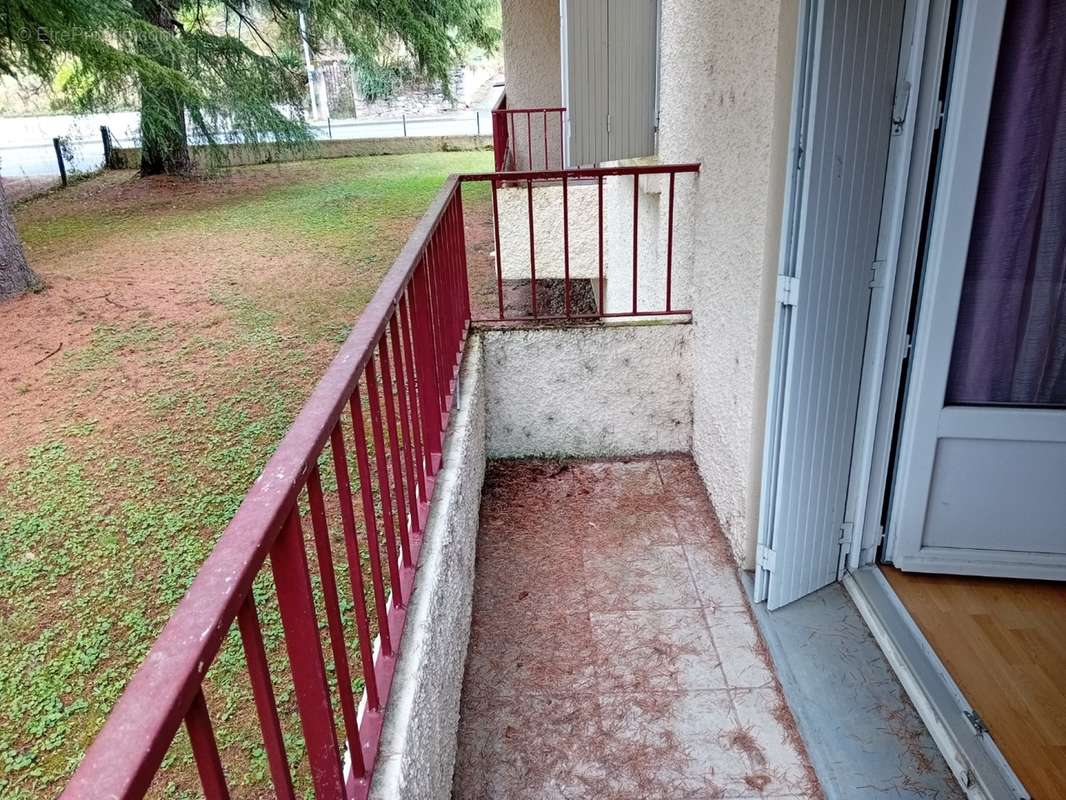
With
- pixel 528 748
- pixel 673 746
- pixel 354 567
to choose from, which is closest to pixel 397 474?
pixel 354 567

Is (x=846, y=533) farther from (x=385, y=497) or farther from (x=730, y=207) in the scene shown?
(x=385, y=497)

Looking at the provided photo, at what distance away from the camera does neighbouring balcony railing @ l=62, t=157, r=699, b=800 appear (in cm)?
80

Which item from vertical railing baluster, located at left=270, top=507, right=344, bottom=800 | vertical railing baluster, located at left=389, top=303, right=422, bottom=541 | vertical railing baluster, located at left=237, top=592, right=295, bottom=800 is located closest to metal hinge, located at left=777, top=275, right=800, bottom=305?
vertical railing baluster, located at left=389, top=303, right=422, bottom=541

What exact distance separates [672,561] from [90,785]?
2895mm

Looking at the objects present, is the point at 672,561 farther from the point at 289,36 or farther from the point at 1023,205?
the point at 289,36

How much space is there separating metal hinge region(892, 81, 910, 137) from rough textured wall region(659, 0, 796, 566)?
0.34m

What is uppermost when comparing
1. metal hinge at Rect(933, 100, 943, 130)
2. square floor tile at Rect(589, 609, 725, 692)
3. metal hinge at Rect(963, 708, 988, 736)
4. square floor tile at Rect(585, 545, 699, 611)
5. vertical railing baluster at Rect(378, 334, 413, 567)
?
metal hinge at Rect(933, 100, 943, 130)

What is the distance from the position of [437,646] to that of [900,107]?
208 centimetres

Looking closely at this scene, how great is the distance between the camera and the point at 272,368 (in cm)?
486

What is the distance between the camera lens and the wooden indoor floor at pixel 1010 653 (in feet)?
7.00

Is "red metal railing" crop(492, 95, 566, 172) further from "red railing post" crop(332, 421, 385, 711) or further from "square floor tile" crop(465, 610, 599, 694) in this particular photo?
"red railing post" crop(332, 421, 385, 711)

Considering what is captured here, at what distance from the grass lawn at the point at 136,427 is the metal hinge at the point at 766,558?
1.71m

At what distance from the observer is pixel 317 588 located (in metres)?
2.84

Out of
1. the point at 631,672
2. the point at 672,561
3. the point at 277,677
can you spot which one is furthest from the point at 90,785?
the point at 672,561
